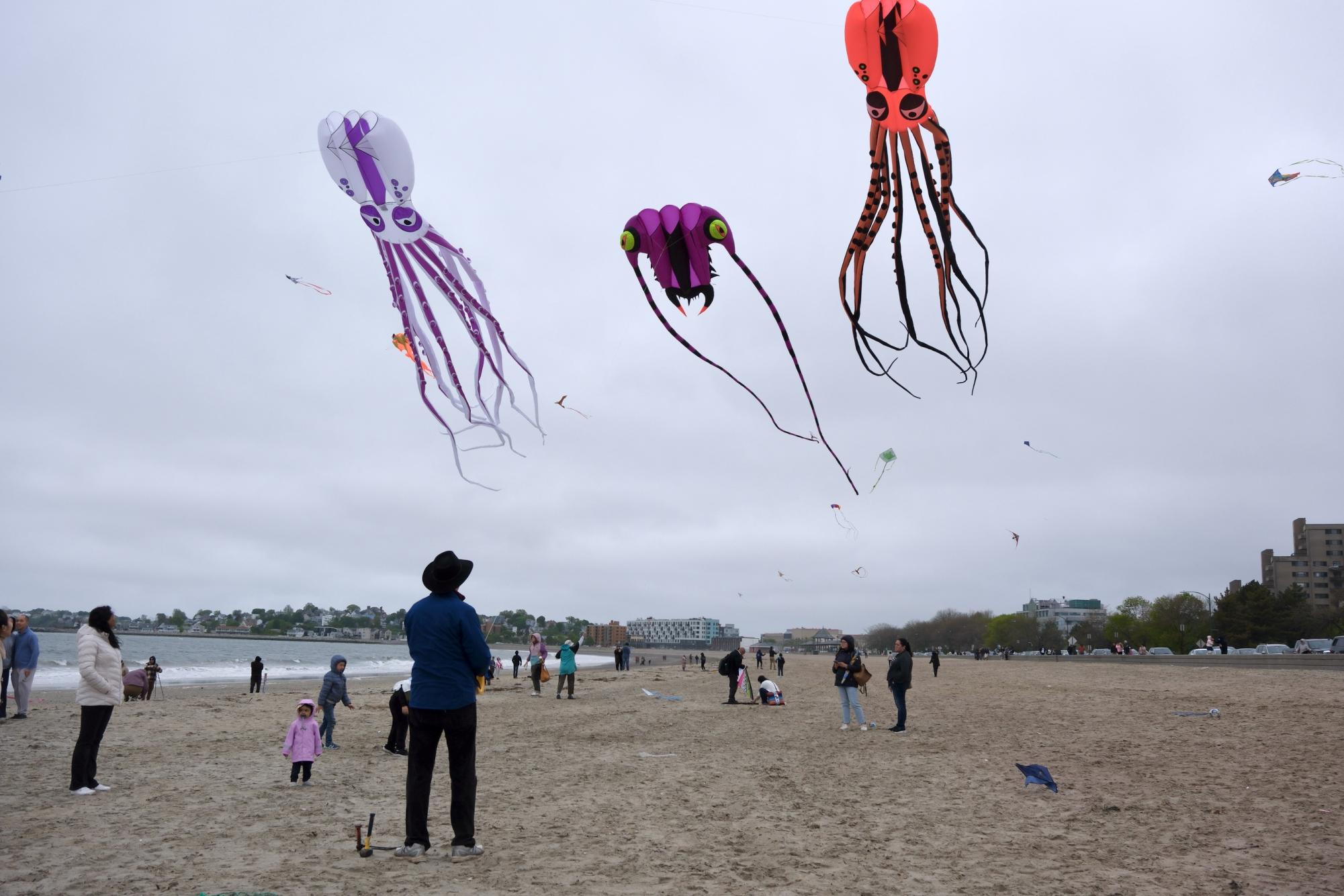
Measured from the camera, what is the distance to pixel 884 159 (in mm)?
6961

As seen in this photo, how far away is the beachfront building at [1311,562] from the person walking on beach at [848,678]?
12254 cm

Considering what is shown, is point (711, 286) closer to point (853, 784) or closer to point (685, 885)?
point (853, 784)

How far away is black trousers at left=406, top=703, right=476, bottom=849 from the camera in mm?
4535

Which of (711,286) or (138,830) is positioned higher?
(711,286)

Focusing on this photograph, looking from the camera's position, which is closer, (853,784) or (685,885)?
(685,885)

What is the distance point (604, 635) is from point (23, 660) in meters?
190

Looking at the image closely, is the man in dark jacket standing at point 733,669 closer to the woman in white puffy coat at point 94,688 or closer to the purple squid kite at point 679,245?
the purple squid kite at point 679,245

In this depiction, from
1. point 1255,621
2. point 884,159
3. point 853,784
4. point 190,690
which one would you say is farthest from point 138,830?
point 1255,621

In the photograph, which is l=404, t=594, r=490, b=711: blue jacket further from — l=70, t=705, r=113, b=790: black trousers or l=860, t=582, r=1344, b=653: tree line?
l=860, t=582, r=1344, b=653: tree line

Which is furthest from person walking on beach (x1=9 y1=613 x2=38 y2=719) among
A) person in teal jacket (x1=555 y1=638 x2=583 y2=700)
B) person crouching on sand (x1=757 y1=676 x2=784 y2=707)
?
person crouching on sand (x1=757 y1=676 x2=784 y2=707)

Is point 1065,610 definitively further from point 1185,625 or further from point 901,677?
point 901,677

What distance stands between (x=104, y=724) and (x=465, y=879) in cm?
379

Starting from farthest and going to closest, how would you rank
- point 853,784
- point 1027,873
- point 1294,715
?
1. point 1294,715
2. point 853,784
3. point 1027,873

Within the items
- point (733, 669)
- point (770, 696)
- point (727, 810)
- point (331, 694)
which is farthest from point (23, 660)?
point (770, 696)
